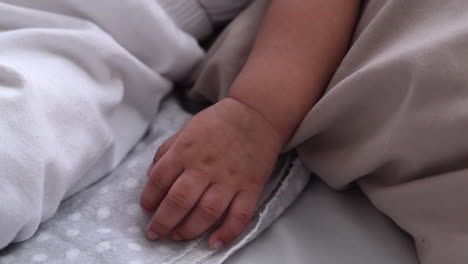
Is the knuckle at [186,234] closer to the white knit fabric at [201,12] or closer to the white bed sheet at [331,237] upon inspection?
the white bed sheet at [331,237]

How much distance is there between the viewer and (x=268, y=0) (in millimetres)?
616

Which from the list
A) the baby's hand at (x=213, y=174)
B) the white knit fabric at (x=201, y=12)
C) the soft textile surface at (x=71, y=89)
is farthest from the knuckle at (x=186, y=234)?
the white knit fabric at (x=201, y=12)

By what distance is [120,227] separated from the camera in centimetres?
48

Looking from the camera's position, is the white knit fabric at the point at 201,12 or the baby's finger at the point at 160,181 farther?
the white knit fabric at the point at 201,12

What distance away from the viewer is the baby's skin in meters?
0.48

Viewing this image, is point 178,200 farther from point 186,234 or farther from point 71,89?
point 71,89

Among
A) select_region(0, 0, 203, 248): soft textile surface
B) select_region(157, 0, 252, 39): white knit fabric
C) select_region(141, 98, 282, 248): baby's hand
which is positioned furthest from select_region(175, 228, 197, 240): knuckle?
select_region(157, 0, 252, 39): white knit fabric

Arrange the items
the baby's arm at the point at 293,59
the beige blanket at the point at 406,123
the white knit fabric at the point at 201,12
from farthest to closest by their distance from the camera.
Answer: the white knit fabric at the point at 201,12, the baby's arm at the point at 293,59, the beige blanket at the point at 406,123

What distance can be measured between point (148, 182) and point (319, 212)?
0.16 m

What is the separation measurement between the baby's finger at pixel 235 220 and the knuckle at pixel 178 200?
36 millimetres

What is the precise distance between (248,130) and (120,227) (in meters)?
0.15

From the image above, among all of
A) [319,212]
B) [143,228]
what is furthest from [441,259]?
[143,228]

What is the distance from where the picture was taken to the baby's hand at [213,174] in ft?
1.56

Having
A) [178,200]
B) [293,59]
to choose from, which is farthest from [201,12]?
[178,200]
